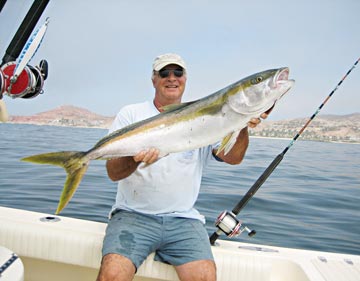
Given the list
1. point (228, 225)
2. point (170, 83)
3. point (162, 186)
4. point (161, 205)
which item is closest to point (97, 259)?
point (161, 205)

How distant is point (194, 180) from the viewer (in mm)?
3119

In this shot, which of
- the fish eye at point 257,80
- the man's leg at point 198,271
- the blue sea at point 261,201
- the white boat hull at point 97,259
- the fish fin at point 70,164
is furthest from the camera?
the blue sea at point 261,201

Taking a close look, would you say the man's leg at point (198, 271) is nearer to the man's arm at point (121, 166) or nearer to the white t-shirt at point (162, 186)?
the white t-shirt at point (162, 186)

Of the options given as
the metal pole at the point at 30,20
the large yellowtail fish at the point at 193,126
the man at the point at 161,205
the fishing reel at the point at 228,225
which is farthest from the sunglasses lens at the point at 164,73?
the fishing reel at the point at 228,225

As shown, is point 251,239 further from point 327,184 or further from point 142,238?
point 327,184

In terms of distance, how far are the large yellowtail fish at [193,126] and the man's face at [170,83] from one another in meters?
0.71

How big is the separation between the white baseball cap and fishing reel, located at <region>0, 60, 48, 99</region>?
2.95 ft

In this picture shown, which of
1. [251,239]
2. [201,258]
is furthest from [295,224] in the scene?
[201,258]

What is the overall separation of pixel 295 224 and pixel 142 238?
13.8 feet

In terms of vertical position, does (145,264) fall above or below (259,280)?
below

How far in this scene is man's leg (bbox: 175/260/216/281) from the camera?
2658mm

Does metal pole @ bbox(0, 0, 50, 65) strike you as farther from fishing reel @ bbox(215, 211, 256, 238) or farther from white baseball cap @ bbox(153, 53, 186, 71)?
fishing reel @ bbox(215, 211, 256, 238)

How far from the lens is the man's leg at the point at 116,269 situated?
8.16ft

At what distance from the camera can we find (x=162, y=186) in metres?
3.00
